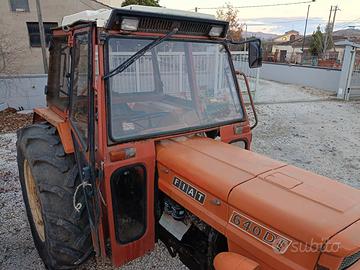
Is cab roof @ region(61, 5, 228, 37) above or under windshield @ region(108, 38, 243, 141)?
above

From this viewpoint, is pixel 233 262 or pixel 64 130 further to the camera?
pixel 64 130

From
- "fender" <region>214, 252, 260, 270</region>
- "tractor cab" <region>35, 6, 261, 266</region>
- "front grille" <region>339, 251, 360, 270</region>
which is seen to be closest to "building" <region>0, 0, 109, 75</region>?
"tractor cab" <region>35, 6, 261, 266</region>

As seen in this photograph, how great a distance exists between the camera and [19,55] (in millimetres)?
14703

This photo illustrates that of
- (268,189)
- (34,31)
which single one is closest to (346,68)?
(268,189)

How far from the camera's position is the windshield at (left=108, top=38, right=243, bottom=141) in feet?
6.75

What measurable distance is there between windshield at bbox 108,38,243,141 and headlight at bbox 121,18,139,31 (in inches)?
3.7

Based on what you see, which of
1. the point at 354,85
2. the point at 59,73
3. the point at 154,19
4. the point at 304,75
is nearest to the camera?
the point at 154,19

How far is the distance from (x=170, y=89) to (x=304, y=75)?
48.9 feet

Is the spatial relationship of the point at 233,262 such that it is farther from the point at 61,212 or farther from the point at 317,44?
the point at 317,44

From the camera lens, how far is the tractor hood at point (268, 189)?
4.40ft

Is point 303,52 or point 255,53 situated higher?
point 255,53

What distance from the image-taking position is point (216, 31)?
7.77ft

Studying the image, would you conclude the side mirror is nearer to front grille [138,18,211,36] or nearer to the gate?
front grille [138,18,211,36]

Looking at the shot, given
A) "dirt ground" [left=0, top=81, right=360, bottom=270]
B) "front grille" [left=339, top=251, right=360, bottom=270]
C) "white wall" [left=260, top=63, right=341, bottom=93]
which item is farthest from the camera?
"white wall" [left=260, top=63, right=341, bottom=93]
